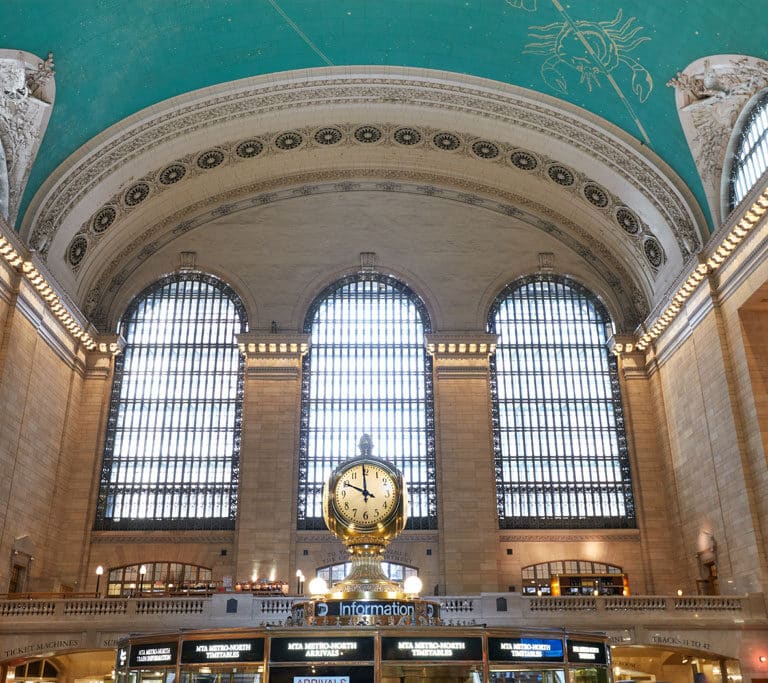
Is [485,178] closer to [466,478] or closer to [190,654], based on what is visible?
[466,478]

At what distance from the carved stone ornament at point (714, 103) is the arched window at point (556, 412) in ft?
25.8

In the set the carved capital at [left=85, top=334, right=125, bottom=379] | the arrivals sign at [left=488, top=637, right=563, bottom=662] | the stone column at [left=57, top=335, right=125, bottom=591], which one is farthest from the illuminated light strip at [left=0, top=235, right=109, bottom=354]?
the arrivals sign at [left=488, top=637, right=563, bottom=662]

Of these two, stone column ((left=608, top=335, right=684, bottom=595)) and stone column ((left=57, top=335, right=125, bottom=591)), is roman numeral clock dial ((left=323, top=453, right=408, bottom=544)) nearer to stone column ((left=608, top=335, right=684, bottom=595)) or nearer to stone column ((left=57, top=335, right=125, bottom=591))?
stone column ((left=57, top=335, right=125, bottom=591))

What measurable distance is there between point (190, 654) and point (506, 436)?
23.5 meters

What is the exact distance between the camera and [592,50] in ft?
75.4

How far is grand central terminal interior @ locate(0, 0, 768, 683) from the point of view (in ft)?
68.1

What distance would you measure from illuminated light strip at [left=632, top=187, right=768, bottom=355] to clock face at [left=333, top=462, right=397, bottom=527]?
16.0m

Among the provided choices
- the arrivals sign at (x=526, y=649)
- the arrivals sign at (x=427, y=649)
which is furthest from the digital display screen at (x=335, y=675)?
the arrivals sign at (x=526, y=649)

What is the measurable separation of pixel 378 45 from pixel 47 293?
12.8 metres

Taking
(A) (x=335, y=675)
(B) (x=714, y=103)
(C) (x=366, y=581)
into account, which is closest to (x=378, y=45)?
(B) (x=714, y=103)

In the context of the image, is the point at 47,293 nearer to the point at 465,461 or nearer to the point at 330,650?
the point at 465,461

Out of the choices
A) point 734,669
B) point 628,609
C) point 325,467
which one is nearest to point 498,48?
point 325,467

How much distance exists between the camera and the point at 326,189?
30.6 m

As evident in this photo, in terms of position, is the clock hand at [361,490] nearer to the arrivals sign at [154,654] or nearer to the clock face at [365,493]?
the clock face at [365,493]
